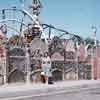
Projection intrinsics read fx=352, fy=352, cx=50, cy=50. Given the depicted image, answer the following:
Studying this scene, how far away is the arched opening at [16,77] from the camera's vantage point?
29.5 meters

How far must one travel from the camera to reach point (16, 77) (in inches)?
1184

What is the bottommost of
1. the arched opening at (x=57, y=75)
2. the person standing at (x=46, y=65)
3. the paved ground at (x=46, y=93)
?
the paved ground at (x=46, y=93)

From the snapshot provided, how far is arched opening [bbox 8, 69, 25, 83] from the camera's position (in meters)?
29.5

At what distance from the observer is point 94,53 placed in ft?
140

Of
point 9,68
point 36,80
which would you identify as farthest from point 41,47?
point 9,68

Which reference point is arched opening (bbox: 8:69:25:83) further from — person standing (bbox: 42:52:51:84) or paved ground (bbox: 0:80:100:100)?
person standing (bbox: 42:52:51:84)

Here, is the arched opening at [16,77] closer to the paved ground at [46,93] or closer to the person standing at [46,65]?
the paved ground at [46,93]

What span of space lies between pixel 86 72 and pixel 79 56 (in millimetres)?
2206

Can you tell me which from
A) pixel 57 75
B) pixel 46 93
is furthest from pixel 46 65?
pixel 46 93

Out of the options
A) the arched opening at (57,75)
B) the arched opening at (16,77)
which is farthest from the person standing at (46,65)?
the arched opening at (16,77)

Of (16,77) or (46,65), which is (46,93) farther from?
(46,65)

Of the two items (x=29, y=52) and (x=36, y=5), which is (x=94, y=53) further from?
(x=29, y=52)

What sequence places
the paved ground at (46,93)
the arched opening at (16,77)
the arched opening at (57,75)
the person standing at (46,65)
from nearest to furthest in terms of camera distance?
the paved ground at (46,93) → the arched opening at (16,77) → the person standing at (46,65) → the arched opening at (57,75)

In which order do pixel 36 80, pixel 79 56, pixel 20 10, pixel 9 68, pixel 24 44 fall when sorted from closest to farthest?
1. pixel 9 68
2. pixel 36 80
3. pixel 24 44
4. pixel 20 10
5. pixel 79 56
